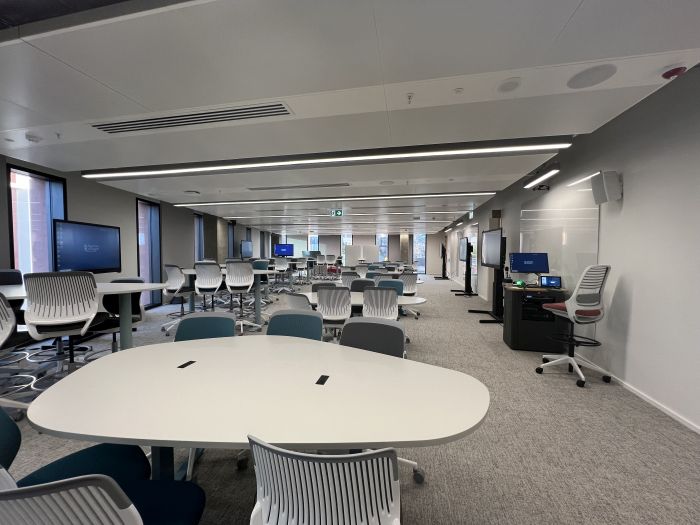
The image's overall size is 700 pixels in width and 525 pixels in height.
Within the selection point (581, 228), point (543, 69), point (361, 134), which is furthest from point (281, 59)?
point (581, 228)

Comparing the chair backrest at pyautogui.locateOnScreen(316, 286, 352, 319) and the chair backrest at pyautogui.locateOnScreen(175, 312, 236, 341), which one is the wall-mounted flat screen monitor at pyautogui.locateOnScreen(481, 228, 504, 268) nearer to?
the chair backrest at pyautogui.locateOnScreen(316, 286, 352, 319)

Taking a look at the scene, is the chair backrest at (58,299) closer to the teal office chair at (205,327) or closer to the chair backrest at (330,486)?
the teal office chair at (205,327)

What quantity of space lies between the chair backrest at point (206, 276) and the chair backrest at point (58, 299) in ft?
8.70

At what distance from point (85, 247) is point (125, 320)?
1609 millimetres

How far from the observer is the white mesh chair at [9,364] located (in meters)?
2.42

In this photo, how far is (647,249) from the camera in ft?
9.74

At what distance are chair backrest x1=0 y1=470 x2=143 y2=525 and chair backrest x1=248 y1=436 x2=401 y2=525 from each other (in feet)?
1.06

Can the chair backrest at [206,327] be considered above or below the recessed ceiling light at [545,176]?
below

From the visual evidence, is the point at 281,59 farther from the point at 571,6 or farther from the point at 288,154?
the point at 288,154

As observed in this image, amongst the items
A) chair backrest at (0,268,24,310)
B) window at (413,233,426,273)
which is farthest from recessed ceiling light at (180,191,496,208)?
window at (413,233,426,273)

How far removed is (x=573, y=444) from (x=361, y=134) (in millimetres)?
3589

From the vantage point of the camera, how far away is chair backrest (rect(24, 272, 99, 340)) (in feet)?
8.49

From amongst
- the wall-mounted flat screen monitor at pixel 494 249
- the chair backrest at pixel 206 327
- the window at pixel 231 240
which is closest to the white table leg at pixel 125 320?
the chair backrest at pixel 206 327

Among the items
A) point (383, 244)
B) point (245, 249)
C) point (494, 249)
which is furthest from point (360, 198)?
point (383, 244)
